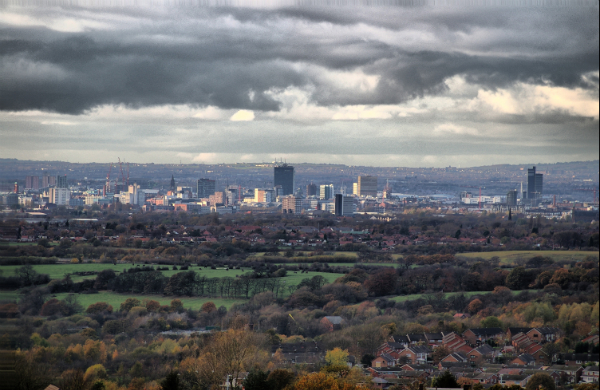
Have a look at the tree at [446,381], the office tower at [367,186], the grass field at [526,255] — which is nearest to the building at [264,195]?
the office tower at [367,186]

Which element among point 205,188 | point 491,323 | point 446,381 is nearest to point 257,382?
point 446,381

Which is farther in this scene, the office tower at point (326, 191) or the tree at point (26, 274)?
the office tower at point (326, 191)

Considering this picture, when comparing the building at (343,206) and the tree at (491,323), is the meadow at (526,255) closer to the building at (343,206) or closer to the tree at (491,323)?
the building at (343,206)

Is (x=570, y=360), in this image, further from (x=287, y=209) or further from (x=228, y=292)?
(x=287, y=209)

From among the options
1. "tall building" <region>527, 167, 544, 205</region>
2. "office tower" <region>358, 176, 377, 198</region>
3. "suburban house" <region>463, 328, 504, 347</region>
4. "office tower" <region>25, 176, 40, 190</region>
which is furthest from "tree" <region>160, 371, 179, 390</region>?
"tall building" <region>527, 167, 544, 205</region>

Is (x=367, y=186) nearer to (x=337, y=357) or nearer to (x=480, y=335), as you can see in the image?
(x=480, y=335)

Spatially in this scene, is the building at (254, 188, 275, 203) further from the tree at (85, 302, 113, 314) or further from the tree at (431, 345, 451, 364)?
the tree at (431, 345, 451, 364)
